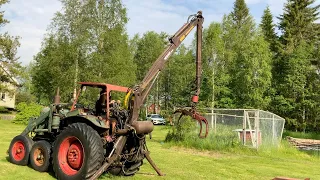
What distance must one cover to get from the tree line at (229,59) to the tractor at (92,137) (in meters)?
15.5

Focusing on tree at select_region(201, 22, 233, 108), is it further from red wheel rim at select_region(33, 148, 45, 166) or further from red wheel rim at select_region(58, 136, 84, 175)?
red wheel rim at select_region(58, 136, 84, 175)

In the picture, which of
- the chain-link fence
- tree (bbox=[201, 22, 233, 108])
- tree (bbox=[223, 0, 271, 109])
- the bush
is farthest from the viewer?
tree (bbox=[201, 22, 233, 108])

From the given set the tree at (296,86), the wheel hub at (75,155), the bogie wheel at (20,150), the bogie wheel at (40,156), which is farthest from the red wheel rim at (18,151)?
the tree at (296,86)

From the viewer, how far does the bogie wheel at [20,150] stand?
31.2 feet

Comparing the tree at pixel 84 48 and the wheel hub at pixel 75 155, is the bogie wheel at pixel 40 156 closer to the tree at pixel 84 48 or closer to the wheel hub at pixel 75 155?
the wheel hub at pixel 75 155

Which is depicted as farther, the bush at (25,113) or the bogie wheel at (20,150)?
the bush at (25,113)

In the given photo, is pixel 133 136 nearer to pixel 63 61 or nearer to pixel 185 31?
pixel 185 31

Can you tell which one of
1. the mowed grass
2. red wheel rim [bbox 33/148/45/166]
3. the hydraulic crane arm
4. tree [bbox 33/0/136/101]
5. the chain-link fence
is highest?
tree [bbox 33/0/136/101]

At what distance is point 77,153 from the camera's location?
8172 millimetres

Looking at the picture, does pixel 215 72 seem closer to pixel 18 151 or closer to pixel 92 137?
pixel 18 151

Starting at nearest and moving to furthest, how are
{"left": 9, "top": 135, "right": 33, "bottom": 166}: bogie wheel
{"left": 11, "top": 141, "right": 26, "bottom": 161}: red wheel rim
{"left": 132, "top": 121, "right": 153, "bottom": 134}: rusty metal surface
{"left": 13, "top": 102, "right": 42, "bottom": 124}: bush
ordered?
{"left": 132, "top": 121, "right": 153, "bottom": 134}: rusty metal surface < {"left": 9, "top": 135, "right": 33, "bottom": 166}: bogie wheel < {"left": 11, "top": 141, "right": 26, "bottom": 161}: red wheel rim < {"left": 13, "top": 102, "right": 42, "bottom": 124}: bush

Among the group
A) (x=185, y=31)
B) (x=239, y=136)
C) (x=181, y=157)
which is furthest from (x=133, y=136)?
(x=239, y=136)

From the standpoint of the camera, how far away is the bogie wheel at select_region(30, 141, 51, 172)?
29.3 ft

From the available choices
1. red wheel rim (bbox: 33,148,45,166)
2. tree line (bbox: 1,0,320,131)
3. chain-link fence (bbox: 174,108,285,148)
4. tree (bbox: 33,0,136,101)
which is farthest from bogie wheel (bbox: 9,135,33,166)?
tree (bbox: 33,0,136,101)
